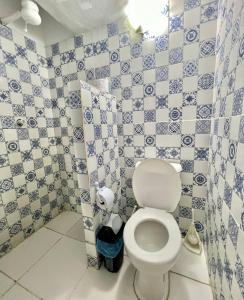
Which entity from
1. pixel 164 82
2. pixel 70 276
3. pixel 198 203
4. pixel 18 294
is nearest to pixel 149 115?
pixel 164 82

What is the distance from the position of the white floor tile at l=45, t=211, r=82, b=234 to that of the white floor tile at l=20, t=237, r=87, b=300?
210 millimetres

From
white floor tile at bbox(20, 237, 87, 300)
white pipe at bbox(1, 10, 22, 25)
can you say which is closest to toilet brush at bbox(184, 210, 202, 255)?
white floor tile at bbox(20, 237, 87, 300)

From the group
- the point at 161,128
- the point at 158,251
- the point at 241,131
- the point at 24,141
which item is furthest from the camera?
the point at 24,141

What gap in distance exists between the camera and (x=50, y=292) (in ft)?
3.47

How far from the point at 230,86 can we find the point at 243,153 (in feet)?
1.25

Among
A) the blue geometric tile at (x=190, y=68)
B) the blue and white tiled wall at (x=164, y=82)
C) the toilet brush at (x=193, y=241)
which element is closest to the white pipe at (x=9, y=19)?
the blue and white tiled wall at (x=164, y=82)

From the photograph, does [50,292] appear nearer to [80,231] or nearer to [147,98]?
[80,231]

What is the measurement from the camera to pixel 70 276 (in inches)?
45.8

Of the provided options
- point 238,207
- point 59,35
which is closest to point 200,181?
point 238,207

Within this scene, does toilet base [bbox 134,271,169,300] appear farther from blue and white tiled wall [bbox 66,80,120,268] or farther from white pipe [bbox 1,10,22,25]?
white pipe [bbox 1,10,22,25]

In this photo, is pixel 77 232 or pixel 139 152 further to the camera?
pixel 77 232

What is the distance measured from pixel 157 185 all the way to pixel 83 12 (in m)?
Answer: 1.43

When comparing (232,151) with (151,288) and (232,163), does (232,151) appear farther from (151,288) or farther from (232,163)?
(151,288)

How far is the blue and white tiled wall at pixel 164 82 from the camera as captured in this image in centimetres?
115
